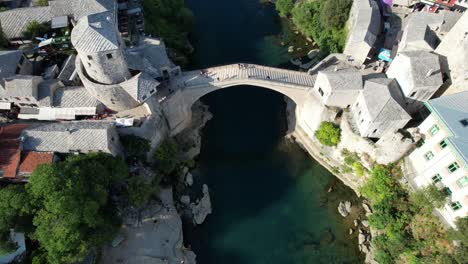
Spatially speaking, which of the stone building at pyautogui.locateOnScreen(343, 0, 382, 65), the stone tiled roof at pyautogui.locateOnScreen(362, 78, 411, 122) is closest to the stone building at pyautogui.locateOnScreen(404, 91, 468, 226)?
the stone tiled roof at pyautogui.locateOnScreen(362, 78, 411, 122)

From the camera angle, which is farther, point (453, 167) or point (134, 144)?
point (134, 144)

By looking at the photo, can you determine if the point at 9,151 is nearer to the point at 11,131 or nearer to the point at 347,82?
the point at 11,131

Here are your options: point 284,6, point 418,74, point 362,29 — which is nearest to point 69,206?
point 418,74

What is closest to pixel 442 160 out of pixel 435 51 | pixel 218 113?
pixel 435 51

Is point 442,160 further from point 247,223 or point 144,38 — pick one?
point 144,38

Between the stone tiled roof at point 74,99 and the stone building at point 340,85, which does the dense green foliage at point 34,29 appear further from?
the stone building at point 340,85
